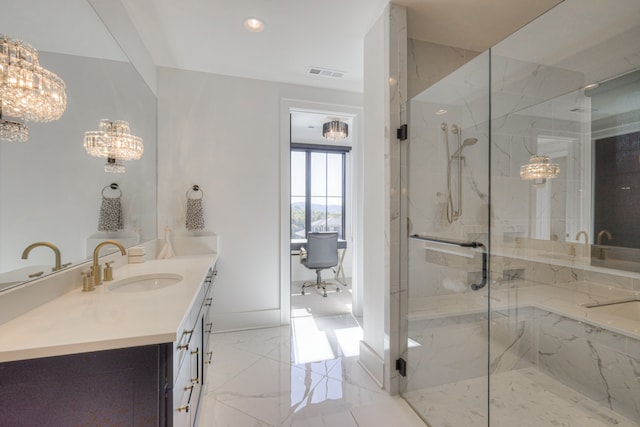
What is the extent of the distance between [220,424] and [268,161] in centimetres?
225

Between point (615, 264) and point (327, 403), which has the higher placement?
point (615, 264)

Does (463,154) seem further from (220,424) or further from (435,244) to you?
(220,424)

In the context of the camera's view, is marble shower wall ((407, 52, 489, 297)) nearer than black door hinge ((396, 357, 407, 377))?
Yes

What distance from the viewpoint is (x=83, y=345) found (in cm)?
84

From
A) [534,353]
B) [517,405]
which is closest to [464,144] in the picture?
[534,353]

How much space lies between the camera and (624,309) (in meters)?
1.31

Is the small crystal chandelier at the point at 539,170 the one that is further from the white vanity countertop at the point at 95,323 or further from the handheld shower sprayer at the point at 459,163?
the white vanity countertop at the point at 95,323

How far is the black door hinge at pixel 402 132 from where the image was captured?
1.88 meters

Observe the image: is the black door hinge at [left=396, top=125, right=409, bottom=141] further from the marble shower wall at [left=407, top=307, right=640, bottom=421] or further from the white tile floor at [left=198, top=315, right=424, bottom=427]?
the white tile floor at [left=198, top=315, right=424, bottom=427]

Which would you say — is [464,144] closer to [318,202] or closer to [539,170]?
[539,170]

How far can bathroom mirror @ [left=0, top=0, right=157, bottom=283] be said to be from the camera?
1.04 meters

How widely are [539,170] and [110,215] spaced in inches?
104

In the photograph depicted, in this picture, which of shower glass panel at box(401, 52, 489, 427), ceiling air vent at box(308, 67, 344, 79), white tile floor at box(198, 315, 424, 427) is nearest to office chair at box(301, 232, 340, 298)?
white tile floor at box(198, 315, 424, 427)

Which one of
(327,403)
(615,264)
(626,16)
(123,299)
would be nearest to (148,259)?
(123,299)
